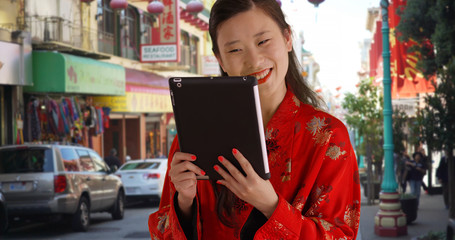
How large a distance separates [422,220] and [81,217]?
7671 millimetres

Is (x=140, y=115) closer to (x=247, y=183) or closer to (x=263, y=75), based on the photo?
(x=263, y=75)

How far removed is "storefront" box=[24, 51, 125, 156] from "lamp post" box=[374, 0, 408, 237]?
9593mm

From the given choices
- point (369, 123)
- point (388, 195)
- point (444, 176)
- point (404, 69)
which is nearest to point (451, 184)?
point (388, 195)

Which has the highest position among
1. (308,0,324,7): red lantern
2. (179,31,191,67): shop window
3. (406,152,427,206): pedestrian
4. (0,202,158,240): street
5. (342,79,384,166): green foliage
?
(179,31,191,67): shop window

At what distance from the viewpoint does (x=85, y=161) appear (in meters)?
A: 14.9

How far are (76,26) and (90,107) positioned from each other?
3.50 m

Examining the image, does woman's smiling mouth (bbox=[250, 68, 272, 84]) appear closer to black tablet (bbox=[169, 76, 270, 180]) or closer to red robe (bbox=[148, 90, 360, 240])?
red robe (bbox=[148, 90, 360, 240])

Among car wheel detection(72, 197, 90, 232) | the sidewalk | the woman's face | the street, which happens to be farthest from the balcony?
the woman's face

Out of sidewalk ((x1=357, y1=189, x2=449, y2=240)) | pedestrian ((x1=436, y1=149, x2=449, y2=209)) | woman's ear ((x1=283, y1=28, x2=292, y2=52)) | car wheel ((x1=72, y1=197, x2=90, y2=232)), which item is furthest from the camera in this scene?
pedestrian ((x1=436, y1=149, x2=449, y2=209))

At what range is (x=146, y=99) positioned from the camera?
29.7 m

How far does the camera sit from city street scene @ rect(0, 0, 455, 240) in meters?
2.23

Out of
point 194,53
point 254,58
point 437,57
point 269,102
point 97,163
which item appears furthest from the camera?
point 194,53

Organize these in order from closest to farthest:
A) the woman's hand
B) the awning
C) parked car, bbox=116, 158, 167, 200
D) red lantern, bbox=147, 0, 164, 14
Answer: the woman's hand
parked car, bbox=116, 158, 167, 200
red lantern, bbox=147, 0, 164, 14
the awning

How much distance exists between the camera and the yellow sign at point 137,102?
1024 inches
